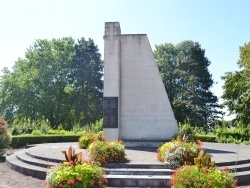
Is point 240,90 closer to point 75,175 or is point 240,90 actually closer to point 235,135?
point 235,135

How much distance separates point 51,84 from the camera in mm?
40375

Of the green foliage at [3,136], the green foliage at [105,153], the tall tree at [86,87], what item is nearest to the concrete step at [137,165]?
the green foliage at [105,153]

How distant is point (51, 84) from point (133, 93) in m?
26.4

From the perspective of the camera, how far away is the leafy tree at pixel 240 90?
100 ft

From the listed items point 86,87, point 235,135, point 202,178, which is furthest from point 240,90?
point 202,178

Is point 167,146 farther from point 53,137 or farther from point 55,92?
point 55,92

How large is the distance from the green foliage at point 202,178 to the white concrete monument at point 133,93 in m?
9.32

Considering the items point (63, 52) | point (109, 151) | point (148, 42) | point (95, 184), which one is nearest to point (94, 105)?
point (63, 52)

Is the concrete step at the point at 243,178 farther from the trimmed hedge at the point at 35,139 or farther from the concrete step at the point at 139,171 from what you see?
the trimmed hedge at the point at 35,139

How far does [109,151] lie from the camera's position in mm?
9867

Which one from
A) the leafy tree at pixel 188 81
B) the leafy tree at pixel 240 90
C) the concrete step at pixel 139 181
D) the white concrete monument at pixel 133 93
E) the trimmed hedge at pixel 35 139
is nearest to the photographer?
the concrete step at pixel 139 181

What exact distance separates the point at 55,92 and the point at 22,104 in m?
4.92

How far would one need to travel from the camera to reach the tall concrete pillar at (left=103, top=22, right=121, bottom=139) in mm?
15642

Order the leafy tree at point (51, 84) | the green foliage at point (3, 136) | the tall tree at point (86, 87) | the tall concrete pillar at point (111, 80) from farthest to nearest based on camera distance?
the tall tree at point (86, 87) < the leafy tree at point (51, 84) < the tall concrete pillar at point (111, 80) < the green foliage at point (3, 136)
